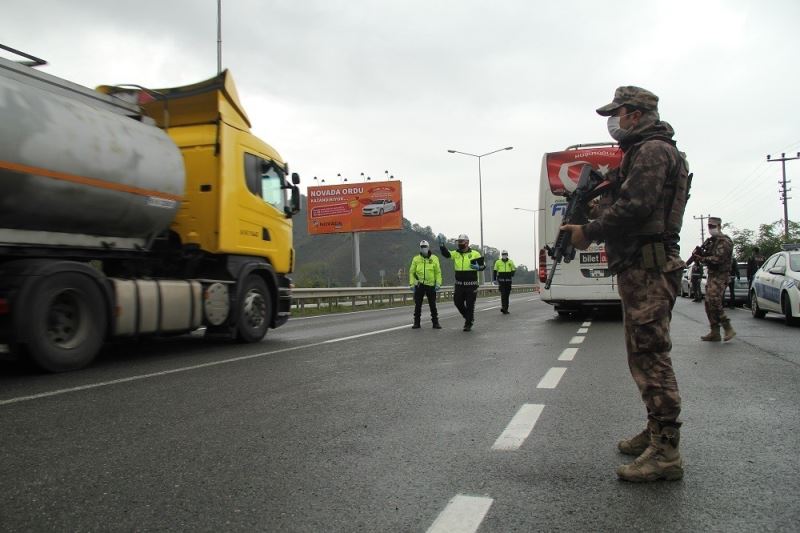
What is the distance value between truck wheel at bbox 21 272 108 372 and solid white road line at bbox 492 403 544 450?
4.54 m

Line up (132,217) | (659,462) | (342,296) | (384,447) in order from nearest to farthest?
1. (659,462)
2. (384,447)
3. (132,217)
4. (342,296)

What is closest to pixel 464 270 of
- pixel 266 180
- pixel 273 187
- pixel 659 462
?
pixel 273 187

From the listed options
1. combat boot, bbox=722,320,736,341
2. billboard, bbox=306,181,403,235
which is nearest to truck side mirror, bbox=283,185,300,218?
combat boot, bbox=722,320,736,341

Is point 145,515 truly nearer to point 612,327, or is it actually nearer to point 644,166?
point 644,166

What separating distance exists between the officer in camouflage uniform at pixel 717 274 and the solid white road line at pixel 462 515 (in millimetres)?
7709

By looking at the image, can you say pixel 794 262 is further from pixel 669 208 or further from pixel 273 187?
pixel 669 208

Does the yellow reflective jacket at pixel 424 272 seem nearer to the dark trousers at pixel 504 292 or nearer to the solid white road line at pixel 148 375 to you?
the solid white road line at pixel 148 375

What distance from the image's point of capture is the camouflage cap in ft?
11.4

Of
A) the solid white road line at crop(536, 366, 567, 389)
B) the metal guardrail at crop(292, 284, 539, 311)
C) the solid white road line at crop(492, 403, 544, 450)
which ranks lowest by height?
the solid white road line at crop(492, 403, 544, 450)

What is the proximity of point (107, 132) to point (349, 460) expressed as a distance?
16.9 feet

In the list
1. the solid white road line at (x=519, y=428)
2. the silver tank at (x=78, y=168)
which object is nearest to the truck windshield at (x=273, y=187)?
the silver tank at (x=78, y=168)

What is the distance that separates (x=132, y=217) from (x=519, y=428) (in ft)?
17.6

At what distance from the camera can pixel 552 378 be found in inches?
244

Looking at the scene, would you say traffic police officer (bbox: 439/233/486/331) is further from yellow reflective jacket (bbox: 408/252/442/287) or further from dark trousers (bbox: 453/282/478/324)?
yellow reflective jacket (bbox: 408/252/442/287)
